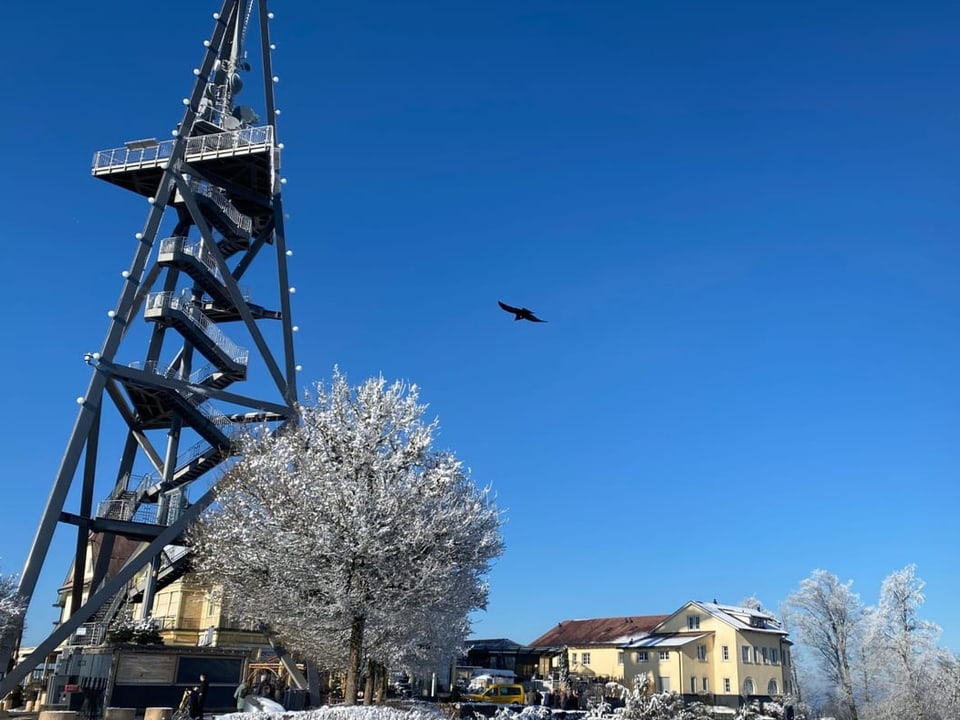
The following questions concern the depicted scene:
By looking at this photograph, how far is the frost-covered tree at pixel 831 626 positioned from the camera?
55.7 m

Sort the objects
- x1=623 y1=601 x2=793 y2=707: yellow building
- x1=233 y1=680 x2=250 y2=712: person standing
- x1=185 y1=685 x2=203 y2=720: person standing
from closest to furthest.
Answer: x1=185 y1=685 x2=203 y2=720: person standing < x1=233 y1=680 x2=250 y2=712: person standing < x1=623 y1=601 x2=793 y2=707: yellow building

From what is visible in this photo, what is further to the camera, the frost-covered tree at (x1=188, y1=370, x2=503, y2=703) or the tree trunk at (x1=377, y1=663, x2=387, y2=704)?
the tree trunk at (x1=377, y1=663, x2=387, y2=704)

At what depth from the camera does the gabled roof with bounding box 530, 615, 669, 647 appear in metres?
72.4

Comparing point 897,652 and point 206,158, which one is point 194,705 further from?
point 897,652

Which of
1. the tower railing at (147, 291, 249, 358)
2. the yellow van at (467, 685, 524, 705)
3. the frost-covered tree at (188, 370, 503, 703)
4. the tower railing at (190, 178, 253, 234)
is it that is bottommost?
the yellow van at (467, 685, 524, 705)

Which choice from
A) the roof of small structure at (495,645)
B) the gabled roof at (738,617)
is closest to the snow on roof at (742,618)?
the gabled roof at (738,617)

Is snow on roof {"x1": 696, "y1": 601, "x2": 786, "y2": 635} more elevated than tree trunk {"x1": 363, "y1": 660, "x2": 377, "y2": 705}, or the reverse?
snow on roof {"x1": 696, "y1": 601, "x2": 786, "y2": 635}

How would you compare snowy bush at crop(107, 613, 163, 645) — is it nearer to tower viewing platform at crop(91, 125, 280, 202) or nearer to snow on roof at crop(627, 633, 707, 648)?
tower viewing platform at crop(91, 125, 280, 202)

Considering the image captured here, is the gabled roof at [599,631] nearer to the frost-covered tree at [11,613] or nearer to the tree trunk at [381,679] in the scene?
the tree trunk at [381,679]

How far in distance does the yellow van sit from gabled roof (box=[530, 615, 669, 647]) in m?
20.0

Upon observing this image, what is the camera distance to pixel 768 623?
7150cm

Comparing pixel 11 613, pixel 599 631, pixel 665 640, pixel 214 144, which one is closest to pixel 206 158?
pixel 214 144

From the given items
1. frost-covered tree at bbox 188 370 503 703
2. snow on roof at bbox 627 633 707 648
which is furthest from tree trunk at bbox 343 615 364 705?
snow on roof at bbox 627 633 707 648

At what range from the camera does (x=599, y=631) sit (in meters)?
76.8
